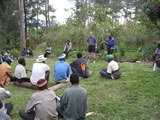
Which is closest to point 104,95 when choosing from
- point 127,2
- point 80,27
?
point 80,27

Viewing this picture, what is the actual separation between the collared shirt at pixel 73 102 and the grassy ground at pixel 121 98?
44 centimetres

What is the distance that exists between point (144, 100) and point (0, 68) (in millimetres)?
4363

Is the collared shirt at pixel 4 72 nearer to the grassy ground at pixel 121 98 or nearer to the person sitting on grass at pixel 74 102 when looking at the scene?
the grassy ground at pixel 121 98

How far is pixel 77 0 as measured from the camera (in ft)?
95.7

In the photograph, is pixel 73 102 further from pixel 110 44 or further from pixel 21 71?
pixel 110 44

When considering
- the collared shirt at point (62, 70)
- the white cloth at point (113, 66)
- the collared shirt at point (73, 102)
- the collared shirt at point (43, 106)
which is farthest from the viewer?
the white cloth at point (113, 66)

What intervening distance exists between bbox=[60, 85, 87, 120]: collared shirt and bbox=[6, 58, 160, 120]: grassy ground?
1.45 feet

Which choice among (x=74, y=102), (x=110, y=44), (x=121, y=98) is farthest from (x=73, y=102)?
(x=110, y=44)

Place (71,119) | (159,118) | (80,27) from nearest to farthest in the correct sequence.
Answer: (71,119), (159,118), (80,27)

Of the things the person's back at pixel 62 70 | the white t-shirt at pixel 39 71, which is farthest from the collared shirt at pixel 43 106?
the person's back at pixel 62 70

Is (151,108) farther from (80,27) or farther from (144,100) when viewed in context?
(80,27)

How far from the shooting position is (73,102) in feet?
10.8

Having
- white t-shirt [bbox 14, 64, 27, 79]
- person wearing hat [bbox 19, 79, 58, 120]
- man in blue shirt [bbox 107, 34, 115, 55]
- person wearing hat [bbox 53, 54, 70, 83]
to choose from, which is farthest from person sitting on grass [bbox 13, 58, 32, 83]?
man in blue shirt [bbox 107, 34, 115, 55]

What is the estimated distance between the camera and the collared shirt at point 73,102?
10.8 ft
